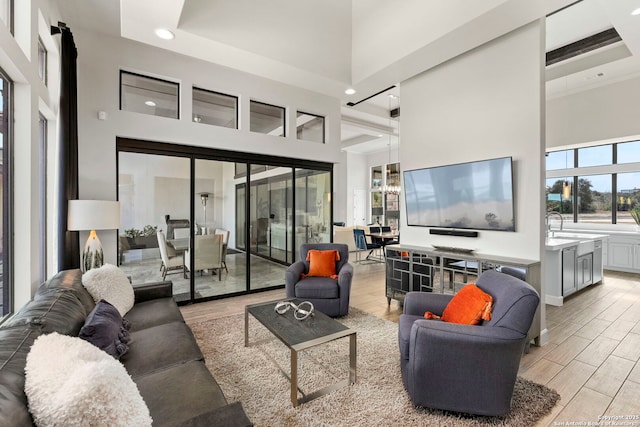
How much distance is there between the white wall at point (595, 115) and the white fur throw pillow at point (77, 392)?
8.04m

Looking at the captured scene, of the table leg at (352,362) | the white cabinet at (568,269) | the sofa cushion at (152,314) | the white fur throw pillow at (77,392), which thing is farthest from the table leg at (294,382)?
the white cabinet at (568,269)

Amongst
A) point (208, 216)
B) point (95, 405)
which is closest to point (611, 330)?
point (95, 405)

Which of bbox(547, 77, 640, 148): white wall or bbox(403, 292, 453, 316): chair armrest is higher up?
bbox(547, 77, 640, 148): white wall

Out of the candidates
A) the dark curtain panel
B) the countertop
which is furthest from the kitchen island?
the dark curtain panel

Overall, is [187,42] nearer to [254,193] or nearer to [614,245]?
[254,193]

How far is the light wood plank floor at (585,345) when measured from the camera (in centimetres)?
213

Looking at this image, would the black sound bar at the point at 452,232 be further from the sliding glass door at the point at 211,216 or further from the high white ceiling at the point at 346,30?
the sliding glass door at the point at 211,216

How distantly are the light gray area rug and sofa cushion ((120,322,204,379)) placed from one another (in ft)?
1.64

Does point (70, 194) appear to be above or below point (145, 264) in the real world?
above

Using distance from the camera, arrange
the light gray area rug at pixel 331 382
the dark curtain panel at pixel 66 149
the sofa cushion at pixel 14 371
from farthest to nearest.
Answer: the dark curtain panel at pixel 66 149 < the light gray area rug at pixel 331 382 < the sofa cushion at pixel 14 371

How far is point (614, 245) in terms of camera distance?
6168 mm

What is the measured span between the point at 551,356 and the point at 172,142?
16.3 ft

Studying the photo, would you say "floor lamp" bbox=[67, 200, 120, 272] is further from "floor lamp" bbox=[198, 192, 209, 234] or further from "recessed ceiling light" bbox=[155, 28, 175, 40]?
"recessed ceiling light" bbox=[155, 28, 175, 40]

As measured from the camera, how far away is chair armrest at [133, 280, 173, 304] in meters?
3.02
